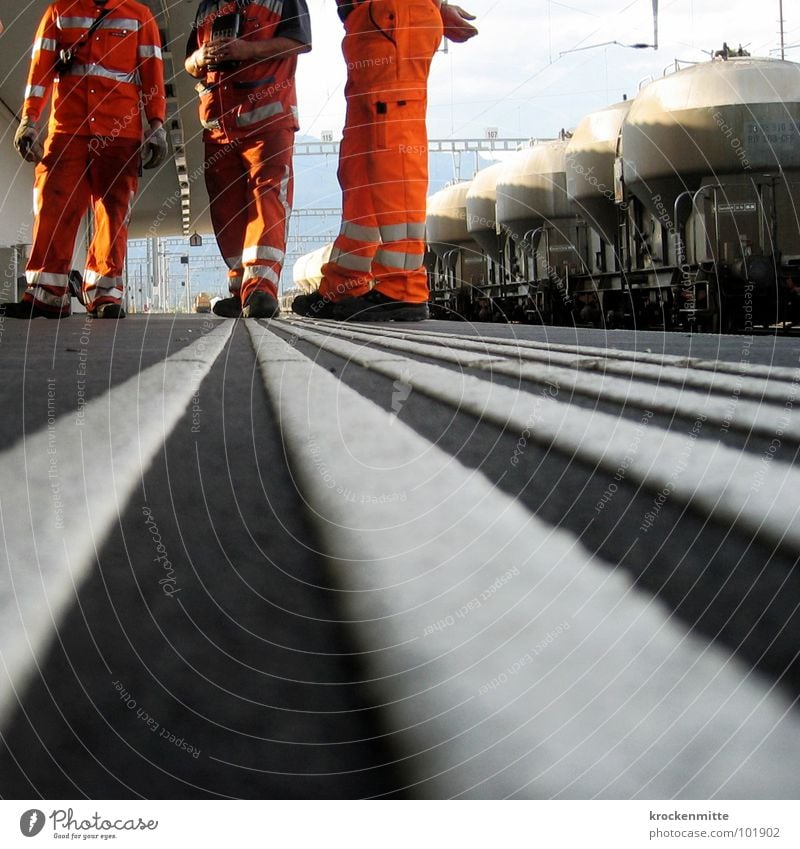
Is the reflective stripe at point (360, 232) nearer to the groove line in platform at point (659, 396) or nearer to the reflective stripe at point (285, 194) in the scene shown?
the reflective stripe at point (285, 194)

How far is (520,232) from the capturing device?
5.46 metres

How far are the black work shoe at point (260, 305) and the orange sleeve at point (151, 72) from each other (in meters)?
0.41

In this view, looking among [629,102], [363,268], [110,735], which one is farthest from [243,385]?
[629,102]

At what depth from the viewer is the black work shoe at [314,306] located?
1.94 metres

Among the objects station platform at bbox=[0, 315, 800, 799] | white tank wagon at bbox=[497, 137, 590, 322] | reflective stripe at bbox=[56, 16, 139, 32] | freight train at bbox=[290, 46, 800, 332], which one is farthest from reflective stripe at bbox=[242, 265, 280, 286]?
white tank wagon at bbox=[497, 137, 590, 322]

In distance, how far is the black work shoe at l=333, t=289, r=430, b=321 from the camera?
6.18 feet

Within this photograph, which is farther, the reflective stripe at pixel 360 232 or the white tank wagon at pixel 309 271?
the white tank wagon at pixel 309 271

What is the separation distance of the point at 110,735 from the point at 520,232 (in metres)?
5.39

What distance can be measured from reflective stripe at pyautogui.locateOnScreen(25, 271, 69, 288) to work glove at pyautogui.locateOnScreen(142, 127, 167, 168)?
0.30m

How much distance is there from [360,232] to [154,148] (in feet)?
1.61

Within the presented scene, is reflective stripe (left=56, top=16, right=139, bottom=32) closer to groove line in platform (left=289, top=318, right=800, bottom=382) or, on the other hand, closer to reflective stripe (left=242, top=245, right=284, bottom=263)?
reflective stripe (left=242, top=245, right=284, bottom=263)

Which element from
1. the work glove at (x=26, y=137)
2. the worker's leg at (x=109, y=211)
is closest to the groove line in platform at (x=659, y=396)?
the work glove at (x=26, y=137)

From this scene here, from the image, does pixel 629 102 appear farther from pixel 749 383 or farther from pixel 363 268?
pixel 749 383

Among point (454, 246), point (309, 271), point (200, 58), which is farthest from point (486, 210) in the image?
point (309, 271)
